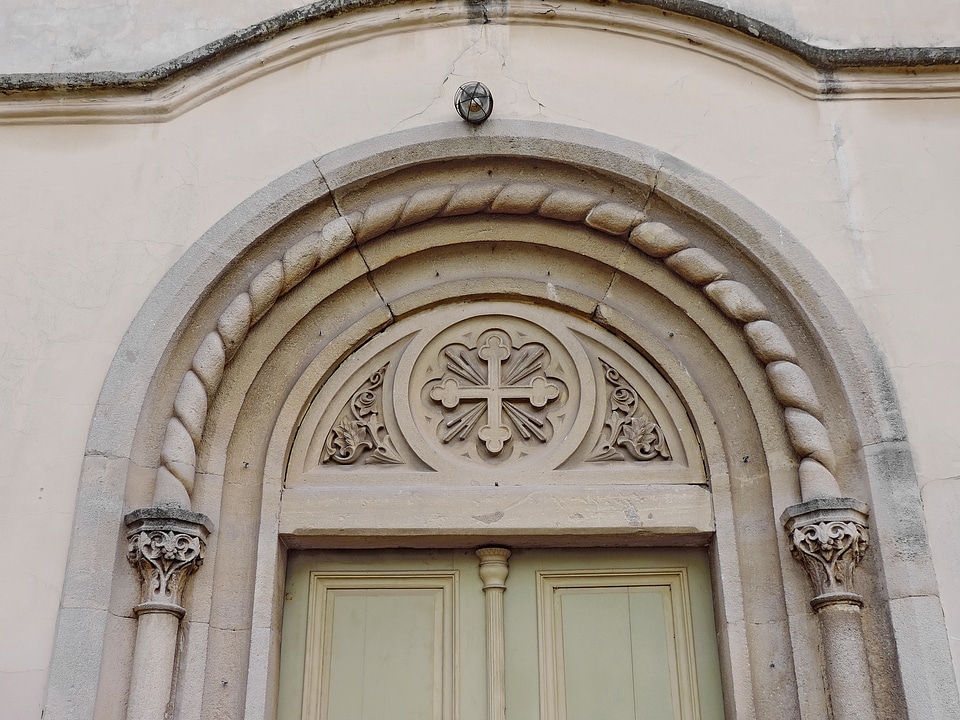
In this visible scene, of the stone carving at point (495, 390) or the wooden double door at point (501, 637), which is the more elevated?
the stone carving at point (495, 390)

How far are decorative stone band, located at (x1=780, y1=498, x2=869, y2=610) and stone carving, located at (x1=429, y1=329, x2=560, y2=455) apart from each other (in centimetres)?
109

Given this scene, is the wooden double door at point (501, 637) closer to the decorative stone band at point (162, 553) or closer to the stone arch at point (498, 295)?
the stone arch at point (498, 295)

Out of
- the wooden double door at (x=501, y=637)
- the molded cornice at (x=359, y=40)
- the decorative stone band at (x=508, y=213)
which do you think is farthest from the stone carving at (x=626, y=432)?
the molded cornice at (x=359, y=40)

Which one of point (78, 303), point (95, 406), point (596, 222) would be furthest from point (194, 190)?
point (596, 222)

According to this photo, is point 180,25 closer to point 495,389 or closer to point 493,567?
point 495,389

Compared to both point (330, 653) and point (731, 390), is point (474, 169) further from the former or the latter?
point (330, 653)

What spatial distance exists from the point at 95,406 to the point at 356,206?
4.23 feet

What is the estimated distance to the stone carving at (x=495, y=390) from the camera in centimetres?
404

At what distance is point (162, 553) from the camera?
3393 millimetres

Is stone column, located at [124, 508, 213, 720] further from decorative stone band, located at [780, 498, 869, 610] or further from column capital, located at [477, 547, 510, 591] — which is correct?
decorative stone band, located at [780, 498, 869, 610]

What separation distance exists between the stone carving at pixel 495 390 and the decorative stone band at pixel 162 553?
1.09m

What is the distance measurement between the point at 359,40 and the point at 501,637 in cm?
253

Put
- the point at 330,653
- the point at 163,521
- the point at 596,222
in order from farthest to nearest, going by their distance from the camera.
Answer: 1. the point at 596,222
2. the point at 330,653
3. the point at 163,521

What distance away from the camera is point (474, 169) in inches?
163
